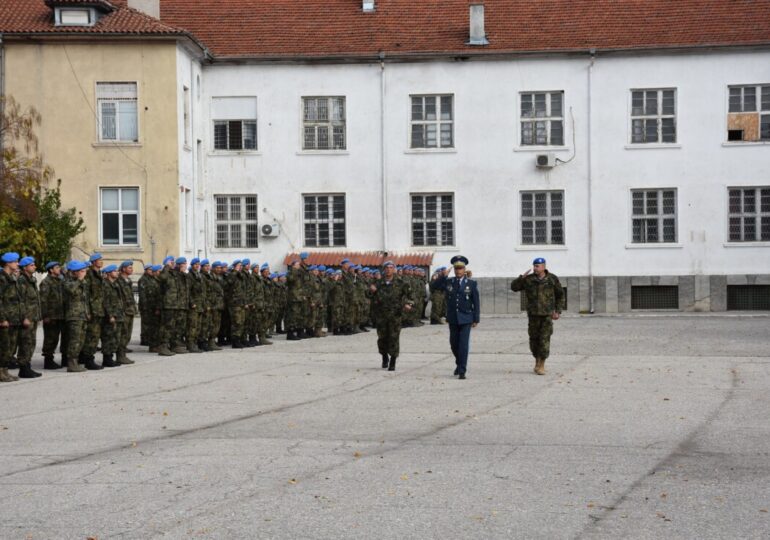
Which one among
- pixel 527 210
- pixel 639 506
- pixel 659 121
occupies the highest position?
pixel 659 121

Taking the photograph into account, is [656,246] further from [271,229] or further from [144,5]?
[144,5]

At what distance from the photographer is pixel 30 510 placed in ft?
29.1

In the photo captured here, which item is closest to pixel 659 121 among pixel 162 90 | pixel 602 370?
pixel 162 90

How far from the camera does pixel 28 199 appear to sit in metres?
36.8

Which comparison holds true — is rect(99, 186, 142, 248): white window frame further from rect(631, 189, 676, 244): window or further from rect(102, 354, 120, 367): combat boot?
rect(102, 354, 120, 367): combat boot

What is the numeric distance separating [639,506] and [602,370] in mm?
11390

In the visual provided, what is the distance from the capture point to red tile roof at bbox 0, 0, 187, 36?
38.7 meters

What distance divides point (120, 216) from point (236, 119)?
5928mm

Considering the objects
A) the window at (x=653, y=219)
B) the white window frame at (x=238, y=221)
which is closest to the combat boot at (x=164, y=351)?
the white window frame at (x=238, y=221)

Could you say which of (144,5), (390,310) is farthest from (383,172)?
(390,310)

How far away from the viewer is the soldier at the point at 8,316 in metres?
19.4

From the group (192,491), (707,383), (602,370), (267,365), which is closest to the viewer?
(192,491)

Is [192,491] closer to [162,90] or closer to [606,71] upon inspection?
[162,90]

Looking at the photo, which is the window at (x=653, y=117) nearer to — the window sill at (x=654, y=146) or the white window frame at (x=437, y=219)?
the window sill at (x=654, y=146)
